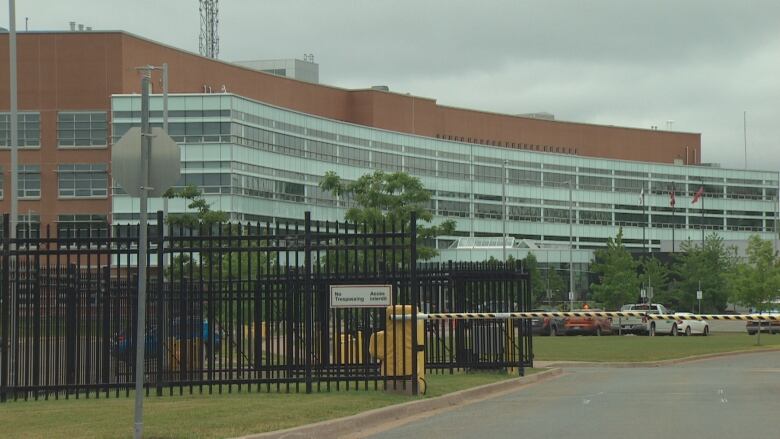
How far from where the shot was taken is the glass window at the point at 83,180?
8588cm

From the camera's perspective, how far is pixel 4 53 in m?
86.8

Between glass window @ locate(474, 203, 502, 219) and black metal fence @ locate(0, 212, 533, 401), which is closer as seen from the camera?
black metal fence @ locate(0, 212, 533, 401)

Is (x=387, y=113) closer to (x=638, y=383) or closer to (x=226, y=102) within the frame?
(x=226, y=102)

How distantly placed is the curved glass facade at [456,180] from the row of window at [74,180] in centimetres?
187

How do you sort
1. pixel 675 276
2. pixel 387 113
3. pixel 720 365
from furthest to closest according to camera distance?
pixel 387 113
pixel 675 276
pixel 720 365

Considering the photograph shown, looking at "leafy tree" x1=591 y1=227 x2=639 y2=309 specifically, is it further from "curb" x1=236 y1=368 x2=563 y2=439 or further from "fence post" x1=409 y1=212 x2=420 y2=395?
"fence post" x1=409 y1=212 x2=420 y2=395

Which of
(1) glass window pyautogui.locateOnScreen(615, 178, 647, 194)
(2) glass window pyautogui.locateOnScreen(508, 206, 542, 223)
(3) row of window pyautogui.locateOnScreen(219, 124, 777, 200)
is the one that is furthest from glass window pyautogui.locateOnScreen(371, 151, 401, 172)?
(1) glass window pyautogui.locateOnScreen(615, 178, 647, 194)

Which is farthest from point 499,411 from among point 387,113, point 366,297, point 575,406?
point 387,113

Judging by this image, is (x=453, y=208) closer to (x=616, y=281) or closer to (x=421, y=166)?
(x=421, y=166)

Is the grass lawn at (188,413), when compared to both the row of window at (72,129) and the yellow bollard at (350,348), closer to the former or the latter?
the yellow bollard at (350,348)

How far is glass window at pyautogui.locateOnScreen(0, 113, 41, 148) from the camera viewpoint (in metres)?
85.2

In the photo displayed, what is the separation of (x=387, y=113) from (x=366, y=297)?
90.2 m

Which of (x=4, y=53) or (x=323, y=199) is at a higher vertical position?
(x=4, y=53)

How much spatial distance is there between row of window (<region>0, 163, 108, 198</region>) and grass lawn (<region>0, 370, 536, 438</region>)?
69011 mm
